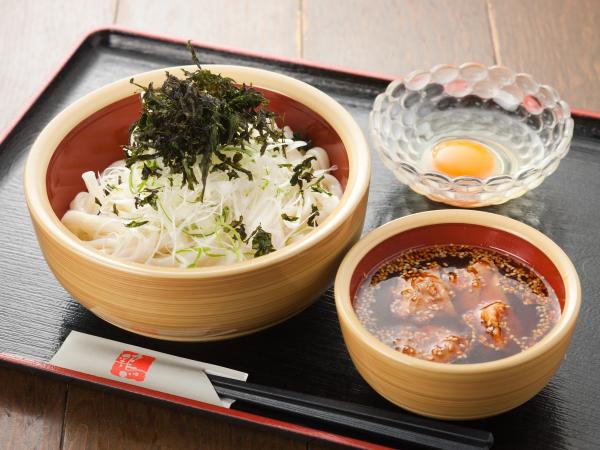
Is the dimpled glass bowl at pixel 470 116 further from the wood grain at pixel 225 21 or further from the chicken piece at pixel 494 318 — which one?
the wood grain at pixel 225 21

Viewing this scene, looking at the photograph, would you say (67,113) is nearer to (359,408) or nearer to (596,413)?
(359,408)

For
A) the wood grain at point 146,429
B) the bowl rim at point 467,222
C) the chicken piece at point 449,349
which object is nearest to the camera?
the bowl rim at point 467,222

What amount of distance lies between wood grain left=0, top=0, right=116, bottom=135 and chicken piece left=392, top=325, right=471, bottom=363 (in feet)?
5.00

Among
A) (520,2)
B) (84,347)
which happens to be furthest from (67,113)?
(520,2)

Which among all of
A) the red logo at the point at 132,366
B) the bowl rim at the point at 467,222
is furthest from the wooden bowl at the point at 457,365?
the red logo at the point at 132,366

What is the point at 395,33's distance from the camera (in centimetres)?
308

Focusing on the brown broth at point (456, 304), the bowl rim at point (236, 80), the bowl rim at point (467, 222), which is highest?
the bowl rim at point (236, 80)

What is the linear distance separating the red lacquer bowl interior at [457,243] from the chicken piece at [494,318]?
0.13 metres

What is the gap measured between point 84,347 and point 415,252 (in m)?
0.73

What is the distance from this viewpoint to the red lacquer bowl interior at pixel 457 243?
1.76 metres

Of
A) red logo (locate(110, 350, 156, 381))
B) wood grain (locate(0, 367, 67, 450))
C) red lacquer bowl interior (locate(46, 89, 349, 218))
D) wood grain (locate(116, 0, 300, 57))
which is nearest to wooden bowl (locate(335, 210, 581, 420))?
red lacquer bowl interior (locate(46, 89, 349, 218))

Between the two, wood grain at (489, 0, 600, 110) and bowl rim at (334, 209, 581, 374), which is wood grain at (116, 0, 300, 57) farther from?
bowl rim at (334, 209, 581, 374)

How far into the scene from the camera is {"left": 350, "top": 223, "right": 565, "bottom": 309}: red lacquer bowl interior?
1.76 metres

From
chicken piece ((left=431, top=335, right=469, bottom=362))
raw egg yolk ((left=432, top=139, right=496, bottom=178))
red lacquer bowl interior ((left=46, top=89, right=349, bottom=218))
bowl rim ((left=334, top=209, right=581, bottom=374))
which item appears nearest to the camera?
bowl rim ((left=334, top=209, right=581, bottom=374))
